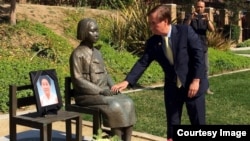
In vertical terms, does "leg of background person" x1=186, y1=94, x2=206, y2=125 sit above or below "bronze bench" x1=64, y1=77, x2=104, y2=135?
above

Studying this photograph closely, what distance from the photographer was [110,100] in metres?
5.50

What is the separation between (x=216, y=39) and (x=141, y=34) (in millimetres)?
4500

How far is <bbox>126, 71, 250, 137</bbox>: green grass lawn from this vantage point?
24.0ft

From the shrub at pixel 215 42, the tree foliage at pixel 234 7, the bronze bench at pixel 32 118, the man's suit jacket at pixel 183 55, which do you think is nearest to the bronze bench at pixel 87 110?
the bronze bench at pixel 32 118

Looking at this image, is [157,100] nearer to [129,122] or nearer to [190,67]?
[129,122]

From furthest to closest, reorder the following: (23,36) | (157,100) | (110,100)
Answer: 1. (23,36)
2. (157,100)
3. (110,100)

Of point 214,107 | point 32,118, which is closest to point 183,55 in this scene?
point 32,118

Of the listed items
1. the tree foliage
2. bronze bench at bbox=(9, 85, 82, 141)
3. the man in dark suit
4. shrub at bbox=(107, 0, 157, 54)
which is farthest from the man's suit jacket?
the tree foliage

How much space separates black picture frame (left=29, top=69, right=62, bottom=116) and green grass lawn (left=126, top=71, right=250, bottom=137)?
74.5 inches

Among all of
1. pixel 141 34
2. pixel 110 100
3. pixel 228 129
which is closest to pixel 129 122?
pixel 110 100

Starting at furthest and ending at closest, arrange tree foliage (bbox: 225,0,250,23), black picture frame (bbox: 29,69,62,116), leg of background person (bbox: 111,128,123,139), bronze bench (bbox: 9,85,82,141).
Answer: tree foliage (bbox: 225,0,250,23), leg of background person (bbox: 111,128,123,139), black picture frame (bbox: 29,69,62,116), bronze bench (bbox: 9,85,82,141)

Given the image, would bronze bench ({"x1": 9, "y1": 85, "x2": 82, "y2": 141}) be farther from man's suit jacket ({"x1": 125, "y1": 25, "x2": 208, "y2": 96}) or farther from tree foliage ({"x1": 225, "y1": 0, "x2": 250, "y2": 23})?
tree foliage ({"x1": 225, "y1": 0, "x2": 250, "y2": 23})

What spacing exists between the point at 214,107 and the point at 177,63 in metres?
4.11

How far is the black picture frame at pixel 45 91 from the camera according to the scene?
5.16 m
